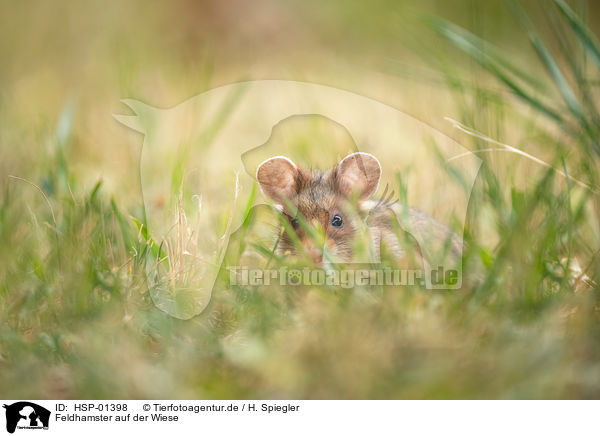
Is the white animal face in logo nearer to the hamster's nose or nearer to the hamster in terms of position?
the hamster

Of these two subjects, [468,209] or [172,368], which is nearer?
[172,368]
